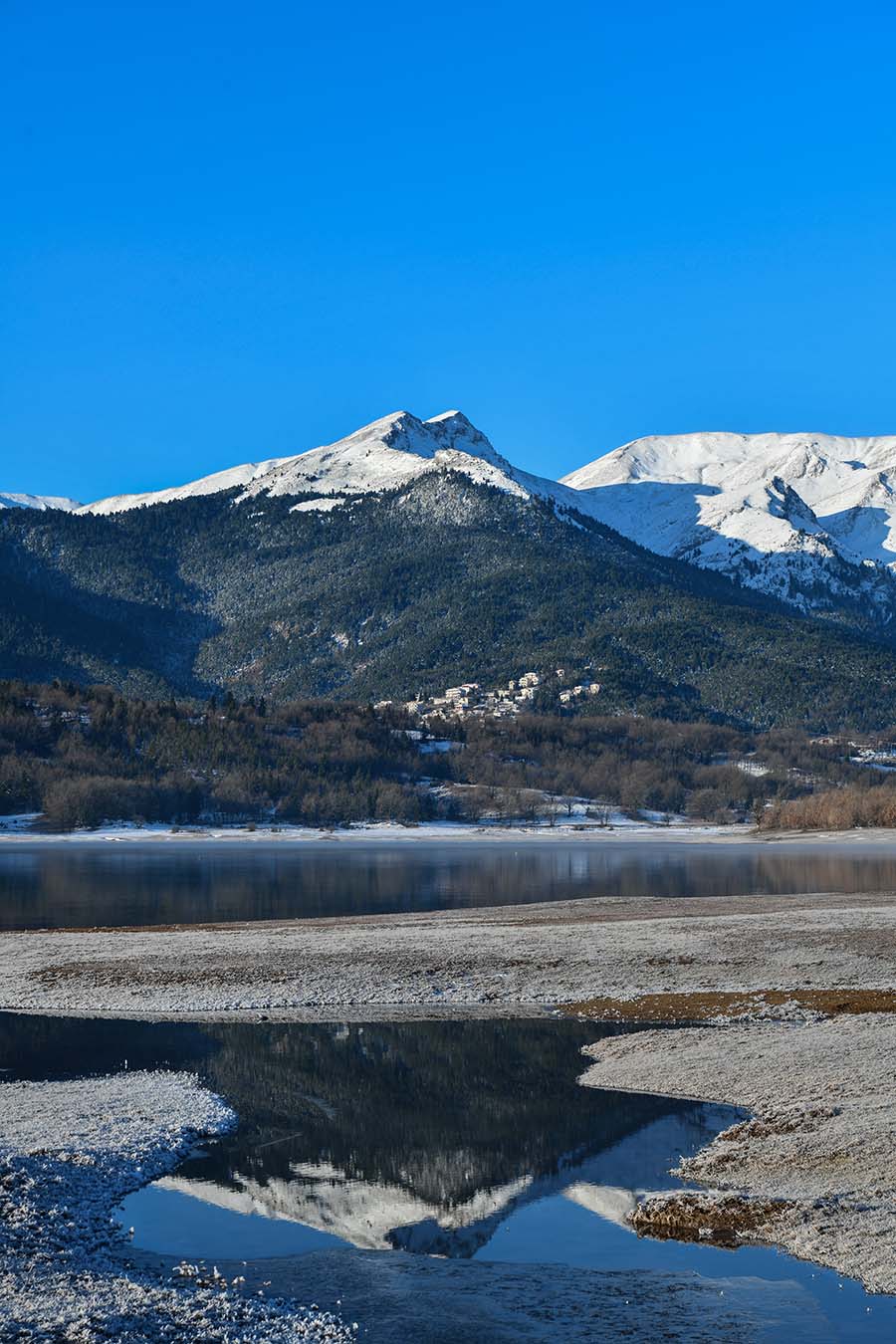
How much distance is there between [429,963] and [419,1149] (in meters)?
23.1

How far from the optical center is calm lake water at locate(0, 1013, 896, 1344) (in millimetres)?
21703

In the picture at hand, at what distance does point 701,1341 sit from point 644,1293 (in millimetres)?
1786

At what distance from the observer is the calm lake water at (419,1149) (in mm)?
21703

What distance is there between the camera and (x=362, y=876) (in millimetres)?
109688

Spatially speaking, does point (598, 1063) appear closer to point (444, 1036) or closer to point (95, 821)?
point (444, 1036)

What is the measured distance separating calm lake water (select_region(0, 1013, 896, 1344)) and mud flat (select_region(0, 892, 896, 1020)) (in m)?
4.14

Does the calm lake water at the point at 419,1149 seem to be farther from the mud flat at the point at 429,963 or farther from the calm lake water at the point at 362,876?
the calm lake water at the point at 362,876

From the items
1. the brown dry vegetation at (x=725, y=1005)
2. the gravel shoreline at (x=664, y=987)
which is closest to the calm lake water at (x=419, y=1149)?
the gravel shoreline at (x=664, y=987)

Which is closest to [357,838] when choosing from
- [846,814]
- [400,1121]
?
[846,814]

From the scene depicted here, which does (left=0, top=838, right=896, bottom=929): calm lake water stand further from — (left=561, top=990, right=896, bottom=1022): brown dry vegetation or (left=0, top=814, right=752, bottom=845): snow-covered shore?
(left=561, top=990, right=896, bottom=1022): brown dry vegetation

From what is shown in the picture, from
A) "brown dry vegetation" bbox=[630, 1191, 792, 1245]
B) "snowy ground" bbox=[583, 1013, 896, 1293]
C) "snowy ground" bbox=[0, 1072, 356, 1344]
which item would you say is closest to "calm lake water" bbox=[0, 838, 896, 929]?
"snowy ground" bbox=[0, 1072, 356, 1344]

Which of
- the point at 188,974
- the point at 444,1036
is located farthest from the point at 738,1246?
the point at 188,974

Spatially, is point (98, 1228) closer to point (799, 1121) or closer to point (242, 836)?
point (799, 1121)

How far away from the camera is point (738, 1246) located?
21344 mm
